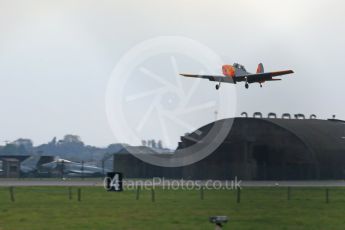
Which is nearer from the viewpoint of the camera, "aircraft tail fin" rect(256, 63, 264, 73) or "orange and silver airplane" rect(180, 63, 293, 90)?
"orange and silver airplane" rect(180, 63, 293, 90)

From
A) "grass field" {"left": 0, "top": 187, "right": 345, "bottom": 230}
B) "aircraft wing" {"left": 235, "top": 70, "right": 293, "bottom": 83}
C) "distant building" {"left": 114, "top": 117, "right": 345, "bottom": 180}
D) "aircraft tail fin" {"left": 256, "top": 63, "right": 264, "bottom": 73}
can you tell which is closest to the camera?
"grass field" {"left": 0, "top": 187, "right": 345, "bottom": 230}

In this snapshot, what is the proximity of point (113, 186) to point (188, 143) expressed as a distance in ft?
166

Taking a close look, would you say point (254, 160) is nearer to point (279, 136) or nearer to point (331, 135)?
point (279, 136)

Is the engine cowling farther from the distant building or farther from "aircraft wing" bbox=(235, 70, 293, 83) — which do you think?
the distant building

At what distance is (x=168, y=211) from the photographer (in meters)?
37.3

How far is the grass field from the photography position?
102 ft

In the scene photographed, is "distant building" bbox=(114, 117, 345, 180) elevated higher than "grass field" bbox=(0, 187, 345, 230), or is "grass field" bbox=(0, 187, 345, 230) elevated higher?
"distant building" bbox=(114, 117, 345, 180)

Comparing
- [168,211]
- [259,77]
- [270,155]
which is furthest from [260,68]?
[168,211]

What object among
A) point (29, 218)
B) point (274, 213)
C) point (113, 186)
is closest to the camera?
point (29, 218)

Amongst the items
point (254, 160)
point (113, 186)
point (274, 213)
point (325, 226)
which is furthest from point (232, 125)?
point (325, 226)

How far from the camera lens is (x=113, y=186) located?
52.5 m

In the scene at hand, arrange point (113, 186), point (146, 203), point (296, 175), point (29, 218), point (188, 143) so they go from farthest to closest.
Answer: point (188, 143) → point (296, 175) → point (113, 186) → point (146, 203) → point (29, 218)

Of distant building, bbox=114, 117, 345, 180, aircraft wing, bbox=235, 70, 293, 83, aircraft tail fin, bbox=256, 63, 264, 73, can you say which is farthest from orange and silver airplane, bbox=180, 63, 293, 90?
distant building, bbox=114, 117, 345, 180

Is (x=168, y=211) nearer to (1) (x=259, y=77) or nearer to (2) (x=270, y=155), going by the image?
(1) (x=259, y=77)
